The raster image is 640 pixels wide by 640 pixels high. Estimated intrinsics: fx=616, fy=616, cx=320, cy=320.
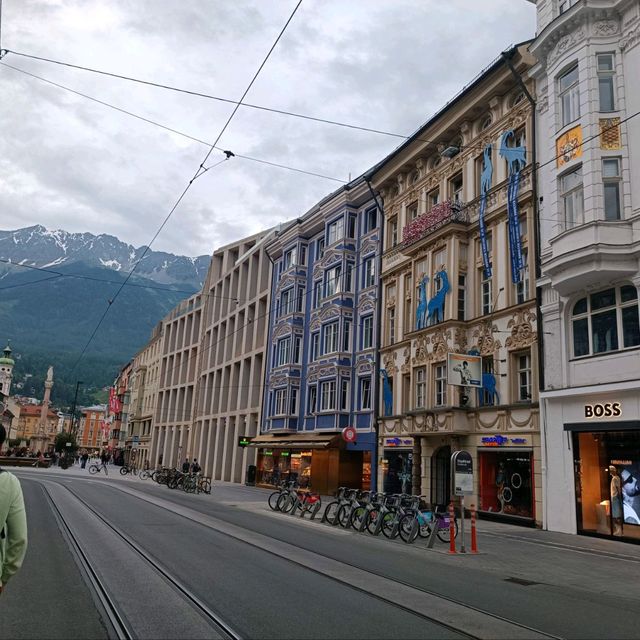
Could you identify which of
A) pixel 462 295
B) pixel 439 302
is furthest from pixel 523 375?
pixel 439 302

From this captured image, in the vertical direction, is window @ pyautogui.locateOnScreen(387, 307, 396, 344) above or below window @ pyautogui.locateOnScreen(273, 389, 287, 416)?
above

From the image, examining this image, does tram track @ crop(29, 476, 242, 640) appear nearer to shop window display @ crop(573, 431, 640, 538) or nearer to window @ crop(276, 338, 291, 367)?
shop window display @ crop(573, 431, 640, 538)

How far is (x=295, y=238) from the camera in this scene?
42.5m

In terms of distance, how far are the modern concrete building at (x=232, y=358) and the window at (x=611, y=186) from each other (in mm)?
30094

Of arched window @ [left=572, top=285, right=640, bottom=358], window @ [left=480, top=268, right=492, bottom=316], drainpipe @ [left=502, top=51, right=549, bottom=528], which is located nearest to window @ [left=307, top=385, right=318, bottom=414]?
window @ [left=480, top=268, right=492, bottom=316]

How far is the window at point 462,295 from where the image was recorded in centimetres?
2553

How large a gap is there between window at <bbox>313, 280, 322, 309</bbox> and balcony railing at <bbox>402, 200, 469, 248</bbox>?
1025cm

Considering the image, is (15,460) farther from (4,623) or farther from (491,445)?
(4,623)

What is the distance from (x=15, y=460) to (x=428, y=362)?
4882 cm

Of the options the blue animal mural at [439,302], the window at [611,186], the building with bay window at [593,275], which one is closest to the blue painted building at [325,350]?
the blue animal mural at [439,302]

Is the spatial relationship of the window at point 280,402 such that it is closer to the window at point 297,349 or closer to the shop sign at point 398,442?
the window at point 297,349

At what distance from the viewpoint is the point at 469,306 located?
82.4 ft

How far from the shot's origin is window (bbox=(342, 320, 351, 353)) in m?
34.7

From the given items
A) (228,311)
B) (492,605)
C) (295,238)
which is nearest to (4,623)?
(492,605)
